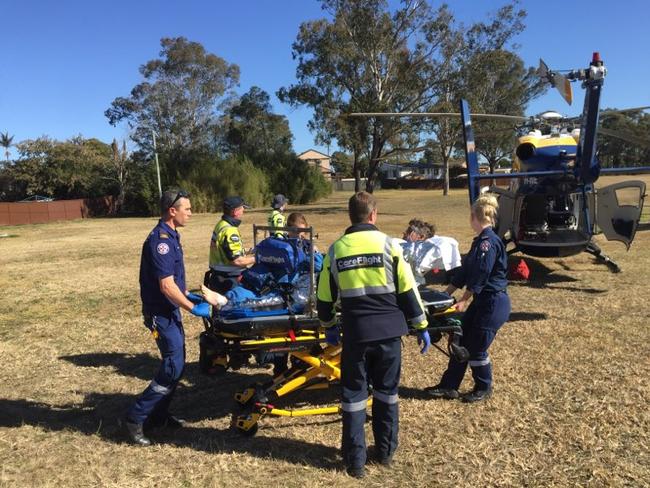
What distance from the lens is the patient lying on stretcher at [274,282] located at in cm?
402

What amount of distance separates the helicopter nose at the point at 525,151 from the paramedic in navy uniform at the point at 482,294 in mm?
6301

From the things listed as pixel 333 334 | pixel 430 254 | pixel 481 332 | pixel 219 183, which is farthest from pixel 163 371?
pixel 219 183

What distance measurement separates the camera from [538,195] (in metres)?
9.45

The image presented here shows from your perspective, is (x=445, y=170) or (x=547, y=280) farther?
(x=445, y=170)

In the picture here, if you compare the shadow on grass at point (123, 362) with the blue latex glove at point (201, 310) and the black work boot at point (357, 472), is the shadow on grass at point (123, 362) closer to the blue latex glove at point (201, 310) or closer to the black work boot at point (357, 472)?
the blue latex glove at point (201, 310)

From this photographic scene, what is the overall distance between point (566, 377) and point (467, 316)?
1291 mm

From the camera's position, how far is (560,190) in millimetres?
9281

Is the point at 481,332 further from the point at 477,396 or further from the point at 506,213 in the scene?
the point at 506,213

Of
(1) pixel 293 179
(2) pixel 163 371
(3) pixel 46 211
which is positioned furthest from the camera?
(1) pixel 293 179

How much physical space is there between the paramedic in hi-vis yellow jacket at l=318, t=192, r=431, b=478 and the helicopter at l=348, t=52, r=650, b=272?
5.51 metres

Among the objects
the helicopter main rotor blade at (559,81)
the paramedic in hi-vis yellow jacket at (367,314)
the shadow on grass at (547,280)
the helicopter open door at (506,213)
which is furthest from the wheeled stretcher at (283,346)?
the helicopter open door at (506,213)

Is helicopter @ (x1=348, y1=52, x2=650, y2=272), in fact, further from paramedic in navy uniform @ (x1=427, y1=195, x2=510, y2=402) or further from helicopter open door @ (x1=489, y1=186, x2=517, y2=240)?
paramedic in navy uniform @ (x1=427, y1=195, x2=510, y2=402)

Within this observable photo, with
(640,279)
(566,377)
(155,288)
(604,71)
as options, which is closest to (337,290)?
(155,288)

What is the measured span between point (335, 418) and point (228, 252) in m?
2.17
